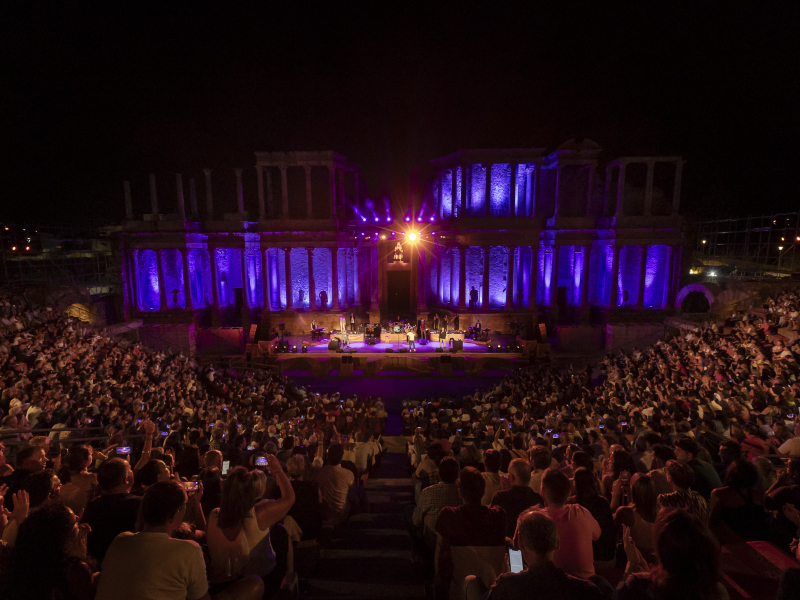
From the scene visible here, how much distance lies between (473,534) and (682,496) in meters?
1.95

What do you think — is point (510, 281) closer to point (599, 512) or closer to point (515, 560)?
point (599, 512)

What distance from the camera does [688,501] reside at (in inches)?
161

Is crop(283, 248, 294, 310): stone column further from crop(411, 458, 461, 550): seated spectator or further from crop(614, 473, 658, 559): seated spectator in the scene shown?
crop(614, 473, 658, 559): seated spectator

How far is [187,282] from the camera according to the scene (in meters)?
29.3

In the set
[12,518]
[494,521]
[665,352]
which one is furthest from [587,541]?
[665,352]

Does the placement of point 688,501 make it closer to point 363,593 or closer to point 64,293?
point 363,593

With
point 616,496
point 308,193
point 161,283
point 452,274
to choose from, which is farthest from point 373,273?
point 616,496

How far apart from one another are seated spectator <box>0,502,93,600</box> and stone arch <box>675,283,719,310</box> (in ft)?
105

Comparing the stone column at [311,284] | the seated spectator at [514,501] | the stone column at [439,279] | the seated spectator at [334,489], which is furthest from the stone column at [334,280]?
the seated spectator at [514,501]

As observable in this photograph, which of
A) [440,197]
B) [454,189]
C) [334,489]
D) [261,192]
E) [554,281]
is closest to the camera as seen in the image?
[334,489]

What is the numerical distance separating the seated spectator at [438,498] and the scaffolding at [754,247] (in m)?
29.4

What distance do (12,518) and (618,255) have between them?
31486mm

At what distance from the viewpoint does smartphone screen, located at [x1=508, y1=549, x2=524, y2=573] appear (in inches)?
143

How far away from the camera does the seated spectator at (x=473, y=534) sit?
3934 mm
